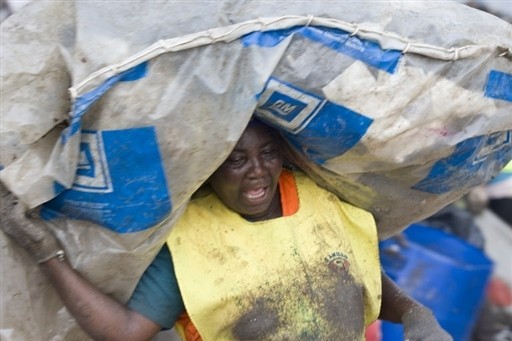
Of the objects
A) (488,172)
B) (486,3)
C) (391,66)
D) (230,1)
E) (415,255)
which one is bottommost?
(415,255)

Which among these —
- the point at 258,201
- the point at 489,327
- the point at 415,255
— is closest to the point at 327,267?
the point at 258,201

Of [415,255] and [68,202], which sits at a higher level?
[68,202]

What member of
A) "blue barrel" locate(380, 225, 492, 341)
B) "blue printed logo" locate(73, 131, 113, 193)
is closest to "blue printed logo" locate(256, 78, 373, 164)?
"blue printed logo" locate(73, 131, 113, 193)

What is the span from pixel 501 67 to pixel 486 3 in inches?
123

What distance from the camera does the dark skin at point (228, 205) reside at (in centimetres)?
179

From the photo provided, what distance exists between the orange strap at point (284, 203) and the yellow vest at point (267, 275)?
20 mm

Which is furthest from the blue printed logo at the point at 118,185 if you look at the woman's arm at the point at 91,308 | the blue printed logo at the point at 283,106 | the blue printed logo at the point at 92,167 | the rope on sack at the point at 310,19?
the rope on sack at the point at 310,19

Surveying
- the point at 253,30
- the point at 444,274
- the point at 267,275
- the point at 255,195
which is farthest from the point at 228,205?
the point at 444,274

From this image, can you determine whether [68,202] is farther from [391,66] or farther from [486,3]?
[486,3]

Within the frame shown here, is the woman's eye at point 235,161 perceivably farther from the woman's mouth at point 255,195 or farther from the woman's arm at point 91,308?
the woman's arm at point 91,308

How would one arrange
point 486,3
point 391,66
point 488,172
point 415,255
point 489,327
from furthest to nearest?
point 486,3 → point 489,327 → point 415,255 → point 488,172 → point 391,66

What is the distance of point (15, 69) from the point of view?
1667 mm

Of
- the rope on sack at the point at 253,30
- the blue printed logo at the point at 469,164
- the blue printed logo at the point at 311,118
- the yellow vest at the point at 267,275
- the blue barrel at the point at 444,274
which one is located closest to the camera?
the rope on sack at the point at 253,30

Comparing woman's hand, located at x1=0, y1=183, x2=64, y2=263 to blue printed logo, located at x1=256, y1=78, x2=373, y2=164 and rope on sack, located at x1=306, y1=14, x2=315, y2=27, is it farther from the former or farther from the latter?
rope on sack, located at x1=306, y1=14, x2=315, y2=27
